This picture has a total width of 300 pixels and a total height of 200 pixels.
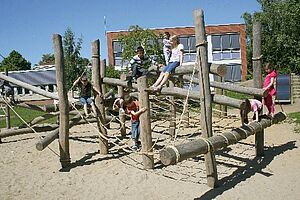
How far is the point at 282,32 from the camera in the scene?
29859mm

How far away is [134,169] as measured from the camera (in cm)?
801

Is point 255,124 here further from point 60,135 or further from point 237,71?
point 237,71

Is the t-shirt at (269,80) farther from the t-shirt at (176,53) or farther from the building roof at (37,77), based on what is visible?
the building roof at (37,77)

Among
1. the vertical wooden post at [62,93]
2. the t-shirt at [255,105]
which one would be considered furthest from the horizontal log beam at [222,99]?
the vertical wooden post at [62,93]

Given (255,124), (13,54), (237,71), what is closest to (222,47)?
(237,71)

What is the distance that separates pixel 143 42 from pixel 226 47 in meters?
17.5

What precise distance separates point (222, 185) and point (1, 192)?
13.2 ft

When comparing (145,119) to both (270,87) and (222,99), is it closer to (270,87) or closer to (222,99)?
(222,99)

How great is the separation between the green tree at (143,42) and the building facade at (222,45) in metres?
14.6

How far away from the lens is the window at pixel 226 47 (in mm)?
36375

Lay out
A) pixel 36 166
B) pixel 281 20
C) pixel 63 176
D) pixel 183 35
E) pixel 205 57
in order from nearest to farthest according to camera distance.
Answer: pixel 205 57 → pixel 63 176 → pixel 36 166 → pixel 281 20 → pixel 183 35

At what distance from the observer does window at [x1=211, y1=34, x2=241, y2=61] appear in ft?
119

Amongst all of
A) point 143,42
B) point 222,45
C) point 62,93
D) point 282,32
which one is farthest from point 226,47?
point 62,93

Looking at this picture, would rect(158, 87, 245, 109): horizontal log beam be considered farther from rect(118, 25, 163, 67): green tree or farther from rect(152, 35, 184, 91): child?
rect(118, 25, 163, 67): green tree
